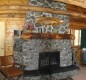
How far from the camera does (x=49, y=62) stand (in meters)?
6.23

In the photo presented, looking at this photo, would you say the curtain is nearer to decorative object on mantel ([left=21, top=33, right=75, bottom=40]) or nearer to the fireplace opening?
decorative object on mantel ([left=21, top=33, right=75, bottom=40])

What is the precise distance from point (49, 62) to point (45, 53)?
0.37m

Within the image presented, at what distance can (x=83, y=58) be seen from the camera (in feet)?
30.7

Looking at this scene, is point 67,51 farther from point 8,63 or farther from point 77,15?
point 8,63

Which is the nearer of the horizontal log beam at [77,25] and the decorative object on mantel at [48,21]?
the decorative object on mantel at [48,21]

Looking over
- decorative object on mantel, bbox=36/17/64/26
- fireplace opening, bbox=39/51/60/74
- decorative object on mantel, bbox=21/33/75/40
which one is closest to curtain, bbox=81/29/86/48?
decorative object on mantel, bbox=21/33/75/40

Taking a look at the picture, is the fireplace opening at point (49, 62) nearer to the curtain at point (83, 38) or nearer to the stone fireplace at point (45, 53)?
the stone fireplace at point (45, 53)

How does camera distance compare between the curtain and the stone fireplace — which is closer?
the stone fireplace

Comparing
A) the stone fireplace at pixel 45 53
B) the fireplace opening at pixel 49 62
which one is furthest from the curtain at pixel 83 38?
the fireplace opening at pixel 49 62

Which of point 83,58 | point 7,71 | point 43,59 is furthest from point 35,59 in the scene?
point 83,58

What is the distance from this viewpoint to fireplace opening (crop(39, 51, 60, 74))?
6008mm

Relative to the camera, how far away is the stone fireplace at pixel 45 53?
19.0 feet

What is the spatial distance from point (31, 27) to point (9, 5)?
1026 mm

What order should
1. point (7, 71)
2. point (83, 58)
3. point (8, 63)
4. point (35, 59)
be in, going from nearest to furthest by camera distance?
1. point (7, 71)
2. point (8, 63)
3. point (35, 59)
4. point (83, 58)
